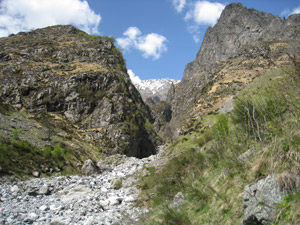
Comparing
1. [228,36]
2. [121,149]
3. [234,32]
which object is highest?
[228,36]

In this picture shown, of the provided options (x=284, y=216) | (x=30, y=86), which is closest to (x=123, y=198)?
(x=284, y=216)

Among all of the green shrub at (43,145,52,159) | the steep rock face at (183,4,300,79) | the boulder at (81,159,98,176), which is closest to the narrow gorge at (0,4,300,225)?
the boulder at (81,159,98,176)

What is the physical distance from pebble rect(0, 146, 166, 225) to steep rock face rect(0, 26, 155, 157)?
18600mm

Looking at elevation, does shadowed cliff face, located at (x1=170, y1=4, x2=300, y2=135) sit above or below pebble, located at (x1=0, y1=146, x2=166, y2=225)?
above

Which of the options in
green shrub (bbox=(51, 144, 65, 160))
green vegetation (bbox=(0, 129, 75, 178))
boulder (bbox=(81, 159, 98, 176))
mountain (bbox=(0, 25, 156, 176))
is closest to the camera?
green vegetation (bbox=(0, 129, 75, 178))

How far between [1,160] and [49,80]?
28.4m

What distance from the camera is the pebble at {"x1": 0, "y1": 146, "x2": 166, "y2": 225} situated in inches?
311

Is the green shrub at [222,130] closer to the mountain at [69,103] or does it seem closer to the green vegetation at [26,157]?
the green vegetation at [26,157]

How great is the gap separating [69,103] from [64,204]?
29.9 metres

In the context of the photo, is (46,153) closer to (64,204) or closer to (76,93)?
(64,204)

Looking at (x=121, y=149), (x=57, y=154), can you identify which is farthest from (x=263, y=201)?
(x=121, y=149)

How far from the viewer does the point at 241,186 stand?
445 centimetres

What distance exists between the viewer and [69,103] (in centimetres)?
3756

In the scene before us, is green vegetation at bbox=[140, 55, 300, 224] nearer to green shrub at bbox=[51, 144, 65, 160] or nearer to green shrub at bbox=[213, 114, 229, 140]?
green shrub at bbox=[213, 114, 229, 140]
